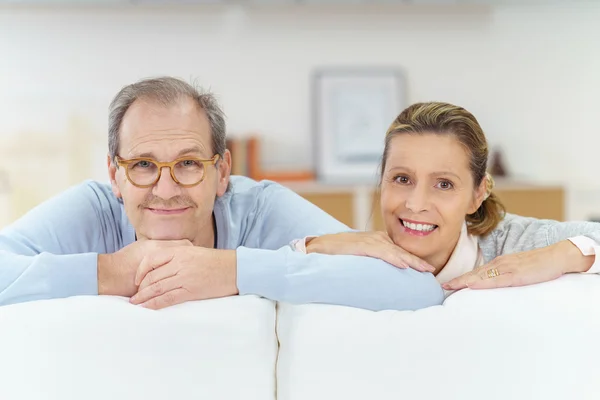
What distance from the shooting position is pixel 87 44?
162 inches

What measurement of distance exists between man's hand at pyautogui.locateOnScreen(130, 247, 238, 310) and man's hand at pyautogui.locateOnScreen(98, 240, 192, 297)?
0.06 feet

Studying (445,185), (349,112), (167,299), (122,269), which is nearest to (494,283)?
(445,185)

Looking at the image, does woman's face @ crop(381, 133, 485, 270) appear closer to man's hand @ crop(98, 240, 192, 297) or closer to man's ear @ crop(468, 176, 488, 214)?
man's ear @ crop(468, 176, 488, 214)

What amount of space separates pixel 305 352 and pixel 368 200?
9.23 ft

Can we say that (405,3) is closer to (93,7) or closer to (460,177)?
(93,7)

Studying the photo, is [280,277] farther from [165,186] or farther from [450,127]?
[450,127]

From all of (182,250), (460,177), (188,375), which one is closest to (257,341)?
(188,375)

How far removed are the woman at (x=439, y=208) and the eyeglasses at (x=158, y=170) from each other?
0.93 ft

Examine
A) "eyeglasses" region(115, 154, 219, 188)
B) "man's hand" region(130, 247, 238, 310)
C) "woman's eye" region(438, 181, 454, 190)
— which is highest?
"eyeglasses" region(115, 154, 219, 188)

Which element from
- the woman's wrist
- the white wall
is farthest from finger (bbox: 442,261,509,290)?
the white wall

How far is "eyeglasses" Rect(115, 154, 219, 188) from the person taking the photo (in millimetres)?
1450

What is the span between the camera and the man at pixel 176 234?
1190 mm

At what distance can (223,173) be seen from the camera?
1.70 metres

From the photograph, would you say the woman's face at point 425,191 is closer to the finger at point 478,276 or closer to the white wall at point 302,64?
the finger at point 478,276
